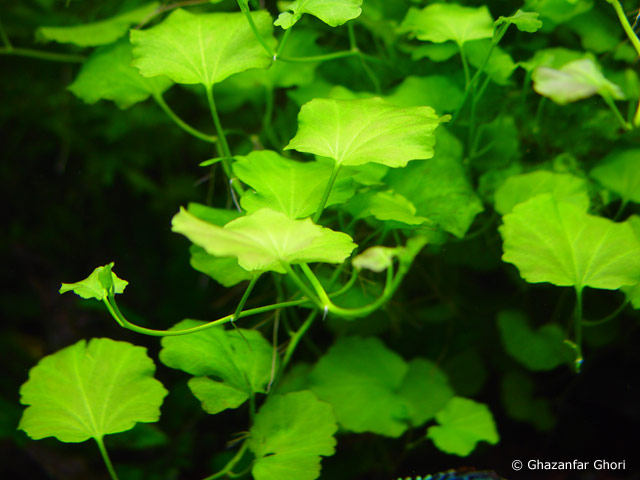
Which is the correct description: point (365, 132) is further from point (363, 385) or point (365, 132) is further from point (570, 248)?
point (363, 385)

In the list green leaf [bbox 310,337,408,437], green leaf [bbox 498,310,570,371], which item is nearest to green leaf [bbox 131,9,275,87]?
green leaf [bbox 310,337,408,437]

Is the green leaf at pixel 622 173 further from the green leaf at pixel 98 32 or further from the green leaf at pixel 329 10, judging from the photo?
the green leaf at pixel 98 32

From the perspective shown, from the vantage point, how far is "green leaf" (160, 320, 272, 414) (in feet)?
2.56

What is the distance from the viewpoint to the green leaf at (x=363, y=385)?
95 cm

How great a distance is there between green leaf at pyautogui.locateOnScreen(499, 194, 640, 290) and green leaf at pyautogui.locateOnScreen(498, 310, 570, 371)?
366mm

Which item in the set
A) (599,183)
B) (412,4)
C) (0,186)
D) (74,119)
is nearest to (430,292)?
(599,183)

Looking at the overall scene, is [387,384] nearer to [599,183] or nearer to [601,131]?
[599,183]

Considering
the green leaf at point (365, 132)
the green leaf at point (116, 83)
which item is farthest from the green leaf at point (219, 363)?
the green leaf at point (116, 83)

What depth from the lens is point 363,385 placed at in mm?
1005

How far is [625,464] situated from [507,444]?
0.24 m

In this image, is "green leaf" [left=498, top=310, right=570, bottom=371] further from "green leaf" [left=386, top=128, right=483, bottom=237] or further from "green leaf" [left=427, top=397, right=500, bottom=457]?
"green leaf" [left=386, top=128, right=483, bottom=237]

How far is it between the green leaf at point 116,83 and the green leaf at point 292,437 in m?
0.61

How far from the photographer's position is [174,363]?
791 millimetres
